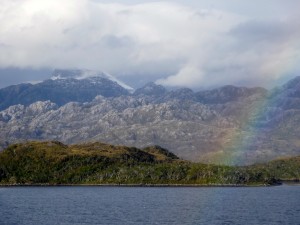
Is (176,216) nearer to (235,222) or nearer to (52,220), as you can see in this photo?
(235,222)

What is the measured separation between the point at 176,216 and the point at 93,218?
104 ft

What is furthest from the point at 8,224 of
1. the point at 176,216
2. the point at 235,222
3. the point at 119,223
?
the point at 235,222

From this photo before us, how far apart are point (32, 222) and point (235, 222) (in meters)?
71.3

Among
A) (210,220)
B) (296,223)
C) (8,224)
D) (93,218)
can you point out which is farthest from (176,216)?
(8,224)

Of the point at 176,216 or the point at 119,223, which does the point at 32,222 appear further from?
the point at 176,216

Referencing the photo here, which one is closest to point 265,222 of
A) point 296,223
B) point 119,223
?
point 296,223

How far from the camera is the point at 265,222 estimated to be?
18275cm

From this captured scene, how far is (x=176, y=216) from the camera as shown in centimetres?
19638

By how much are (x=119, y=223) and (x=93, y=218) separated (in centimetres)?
1913

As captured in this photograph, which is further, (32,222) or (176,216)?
(176,216)

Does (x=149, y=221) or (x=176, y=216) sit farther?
(x=176, y=216)

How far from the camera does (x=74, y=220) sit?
186 meters

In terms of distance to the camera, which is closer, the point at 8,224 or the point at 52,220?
the point at 8,224

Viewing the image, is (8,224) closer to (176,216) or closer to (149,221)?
(149,221)
